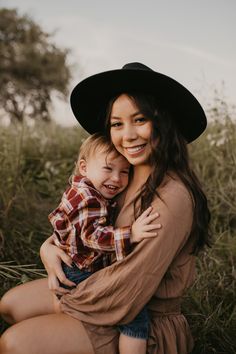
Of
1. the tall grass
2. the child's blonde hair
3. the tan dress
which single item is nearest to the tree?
the tall grass

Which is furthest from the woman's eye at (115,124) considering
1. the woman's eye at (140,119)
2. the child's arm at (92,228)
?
the child's arm at (92,228)

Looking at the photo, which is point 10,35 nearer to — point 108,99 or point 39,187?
point 39,187

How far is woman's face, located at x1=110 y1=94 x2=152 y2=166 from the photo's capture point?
86.7 inches

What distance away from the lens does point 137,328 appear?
208cm

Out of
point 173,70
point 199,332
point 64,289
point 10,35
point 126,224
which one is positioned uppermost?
point 10,35

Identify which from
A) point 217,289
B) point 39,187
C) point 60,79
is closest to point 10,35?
point 60,79

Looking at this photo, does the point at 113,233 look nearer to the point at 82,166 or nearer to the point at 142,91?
the point at 82,166

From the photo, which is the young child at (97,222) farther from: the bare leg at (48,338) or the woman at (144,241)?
the bare leg at (48,338)

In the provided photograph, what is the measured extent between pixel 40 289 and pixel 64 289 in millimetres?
329

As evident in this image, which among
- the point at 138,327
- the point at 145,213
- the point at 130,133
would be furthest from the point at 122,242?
the point at 130,133

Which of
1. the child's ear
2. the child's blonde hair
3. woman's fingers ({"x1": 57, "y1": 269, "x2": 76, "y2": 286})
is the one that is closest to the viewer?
woman's fingers ({"x1": 57, "y1": 269, "x2": 76, "y2": 286})

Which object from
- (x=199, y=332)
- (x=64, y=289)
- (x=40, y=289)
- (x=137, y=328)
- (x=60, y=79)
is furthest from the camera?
(x=60, y=79)

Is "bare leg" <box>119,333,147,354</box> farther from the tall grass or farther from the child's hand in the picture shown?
the tall grass

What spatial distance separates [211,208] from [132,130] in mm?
2134
